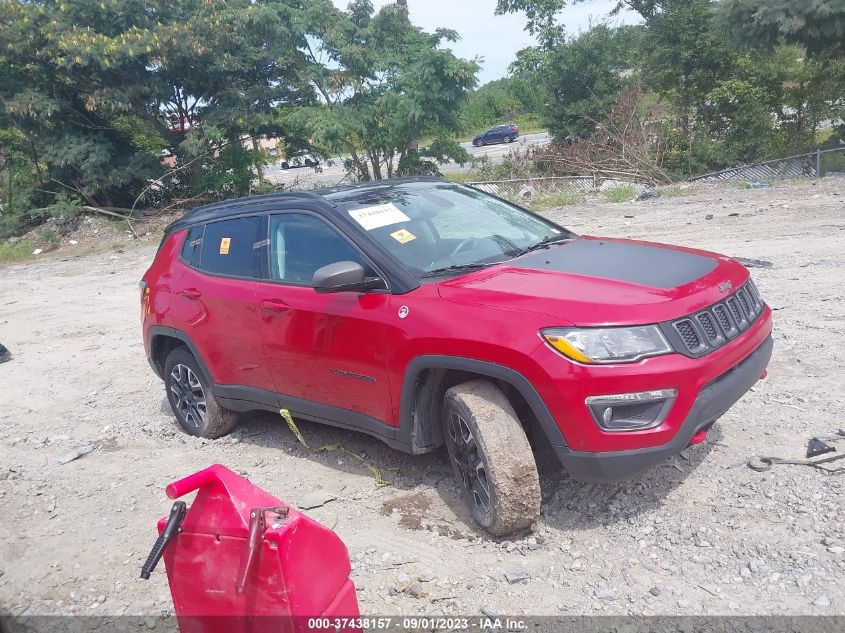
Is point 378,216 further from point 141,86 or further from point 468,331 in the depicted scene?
point 141,86

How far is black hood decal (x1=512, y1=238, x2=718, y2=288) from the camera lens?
366 cm

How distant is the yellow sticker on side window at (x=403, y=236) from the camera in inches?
167

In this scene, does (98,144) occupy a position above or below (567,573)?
above

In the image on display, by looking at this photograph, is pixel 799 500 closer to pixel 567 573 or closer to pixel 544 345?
pixel 567 573

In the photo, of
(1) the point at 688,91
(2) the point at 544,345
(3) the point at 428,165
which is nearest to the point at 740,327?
(2) the point at 544,345

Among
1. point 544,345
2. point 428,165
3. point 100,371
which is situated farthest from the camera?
point 428,165

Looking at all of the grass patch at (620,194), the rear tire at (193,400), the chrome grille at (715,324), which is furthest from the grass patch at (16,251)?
the chrome grille at (715,324)

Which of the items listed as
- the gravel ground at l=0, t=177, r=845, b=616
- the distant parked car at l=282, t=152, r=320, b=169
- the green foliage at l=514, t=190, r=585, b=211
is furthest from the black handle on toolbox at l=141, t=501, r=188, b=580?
the distant parked car at l=282, t=152, r=320, b=169

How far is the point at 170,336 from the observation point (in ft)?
18.4

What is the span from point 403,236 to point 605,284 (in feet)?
4.18

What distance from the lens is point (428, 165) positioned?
20.9 metres

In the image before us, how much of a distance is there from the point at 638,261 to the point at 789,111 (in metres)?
22.3

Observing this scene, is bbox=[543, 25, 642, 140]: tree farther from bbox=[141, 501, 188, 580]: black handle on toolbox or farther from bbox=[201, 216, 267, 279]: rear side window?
bbox=[141, 501, 188, 580]: black handle on toolbox

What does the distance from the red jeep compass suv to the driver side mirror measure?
0.01 meters
